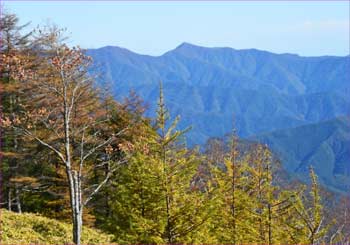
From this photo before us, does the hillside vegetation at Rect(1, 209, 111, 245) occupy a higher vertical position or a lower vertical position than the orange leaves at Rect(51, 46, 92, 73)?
lower

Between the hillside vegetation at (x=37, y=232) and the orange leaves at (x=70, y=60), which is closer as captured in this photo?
the orange leaves at (x=70, y=60)

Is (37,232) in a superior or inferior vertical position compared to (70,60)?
inferior

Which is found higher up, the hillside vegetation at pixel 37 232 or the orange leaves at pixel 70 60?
the orange leaves at pixel 70 60

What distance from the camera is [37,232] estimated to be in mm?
22234

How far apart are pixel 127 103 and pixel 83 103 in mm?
3954

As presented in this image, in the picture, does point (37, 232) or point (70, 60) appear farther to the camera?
point (37, 232)

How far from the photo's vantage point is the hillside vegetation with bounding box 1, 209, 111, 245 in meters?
20.1

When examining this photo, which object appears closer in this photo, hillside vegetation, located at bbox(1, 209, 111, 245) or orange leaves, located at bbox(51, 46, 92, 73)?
orange leaves, located at bbox(51, 46, 92, 73)

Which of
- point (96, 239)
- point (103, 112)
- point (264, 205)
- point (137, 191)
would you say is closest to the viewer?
point (137, 191)

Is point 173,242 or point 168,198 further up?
point 168,198

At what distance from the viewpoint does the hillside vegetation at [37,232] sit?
66.1ft

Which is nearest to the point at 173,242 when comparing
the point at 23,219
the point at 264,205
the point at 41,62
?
the point at 264,205

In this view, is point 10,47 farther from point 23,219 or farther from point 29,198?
point 23,219

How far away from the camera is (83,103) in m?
33.7
